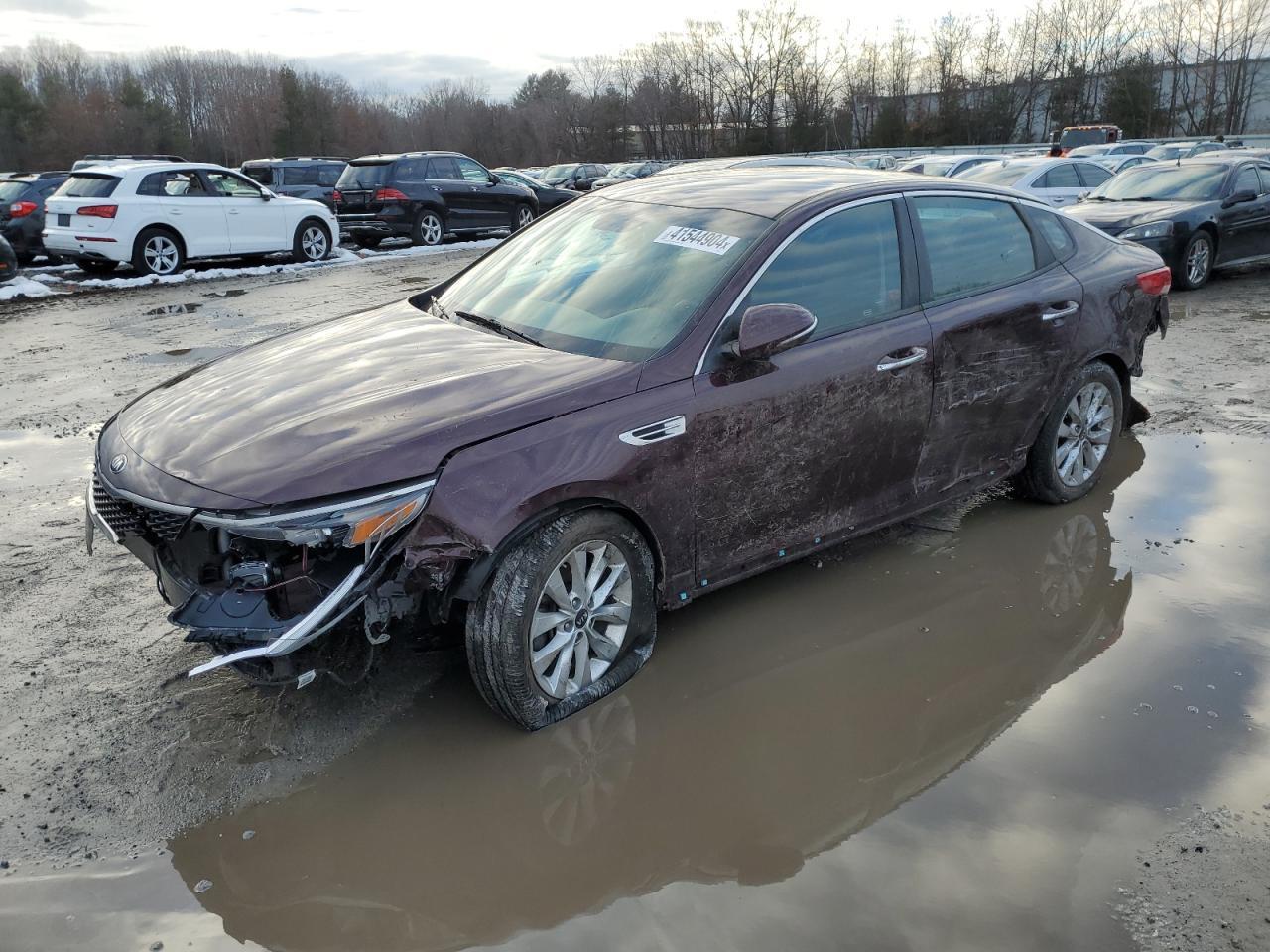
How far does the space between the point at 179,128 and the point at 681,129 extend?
3506 centimetres

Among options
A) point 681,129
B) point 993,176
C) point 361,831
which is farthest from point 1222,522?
point 681,129

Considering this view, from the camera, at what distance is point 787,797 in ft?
10.3

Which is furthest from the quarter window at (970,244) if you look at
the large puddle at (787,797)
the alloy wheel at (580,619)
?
the alloy wheel at (580,619)

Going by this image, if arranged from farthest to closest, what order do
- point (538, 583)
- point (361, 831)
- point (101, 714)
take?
point (101, 714), point (538, 583), point (361, 831)

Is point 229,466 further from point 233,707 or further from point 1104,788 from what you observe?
point 1104,788

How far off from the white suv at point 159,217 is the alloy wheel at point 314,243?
0.41 meters

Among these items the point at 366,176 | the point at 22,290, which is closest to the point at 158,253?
the point at 22,290

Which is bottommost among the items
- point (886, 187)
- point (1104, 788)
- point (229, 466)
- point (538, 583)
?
point (1104, 788)

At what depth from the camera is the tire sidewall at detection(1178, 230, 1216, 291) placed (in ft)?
37.8

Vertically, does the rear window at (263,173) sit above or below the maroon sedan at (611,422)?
above

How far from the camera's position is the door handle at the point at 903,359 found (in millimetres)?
4176

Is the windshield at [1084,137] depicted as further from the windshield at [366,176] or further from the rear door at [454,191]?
the windshield at [366,176]

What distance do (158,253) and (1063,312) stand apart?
13.8 m

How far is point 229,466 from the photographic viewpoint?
3.15m
